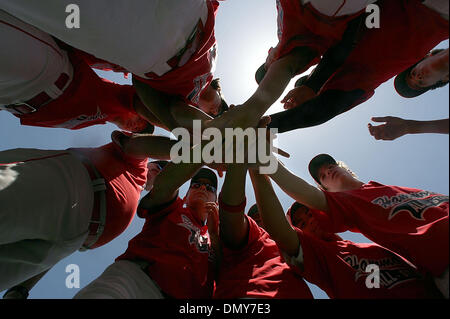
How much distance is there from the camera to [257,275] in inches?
33.4

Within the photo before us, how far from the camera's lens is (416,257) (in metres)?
0.58

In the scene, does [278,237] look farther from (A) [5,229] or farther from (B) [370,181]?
(A) [5,229]

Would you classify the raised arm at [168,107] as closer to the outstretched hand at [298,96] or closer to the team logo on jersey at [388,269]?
the outstretched hand at [298,96]

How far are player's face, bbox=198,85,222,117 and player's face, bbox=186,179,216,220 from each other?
0.45 m

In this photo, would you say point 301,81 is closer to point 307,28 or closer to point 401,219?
point 307,28

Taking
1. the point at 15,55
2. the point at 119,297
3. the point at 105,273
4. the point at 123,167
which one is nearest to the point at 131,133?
the point at 123,167

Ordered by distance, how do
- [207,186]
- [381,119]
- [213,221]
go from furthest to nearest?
1. [207,186]
2. [213,221]
3. [381,119]

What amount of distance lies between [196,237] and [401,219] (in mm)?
825

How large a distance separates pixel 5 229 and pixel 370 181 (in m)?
1.30

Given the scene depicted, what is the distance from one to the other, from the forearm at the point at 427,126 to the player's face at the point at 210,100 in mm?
887

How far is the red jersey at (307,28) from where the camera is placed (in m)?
0.73

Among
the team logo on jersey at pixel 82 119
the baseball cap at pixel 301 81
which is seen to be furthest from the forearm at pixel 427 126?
the team logo on jersey at pixel 82 119

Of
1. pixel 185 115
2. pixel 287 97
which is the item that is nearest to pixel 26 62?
pixel 185 115

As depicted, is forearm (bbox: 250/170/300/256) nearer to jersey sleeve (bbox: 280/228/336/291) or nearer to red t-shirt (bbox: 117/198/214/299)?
jersey sleeve (bbox: 280/228/336/291)
